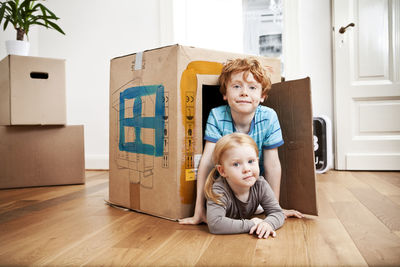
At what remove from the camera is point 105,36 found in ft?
8.89

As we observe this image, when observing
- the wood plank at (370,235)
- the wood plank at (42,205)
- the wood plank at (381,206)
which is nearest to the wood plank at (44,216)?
the wood plank at (42,205)

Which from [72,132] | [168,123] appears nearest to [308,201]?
[168,123]

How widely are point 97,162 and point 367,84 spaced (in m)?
2.06

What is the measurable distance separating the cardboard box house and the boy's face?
3.96 ft

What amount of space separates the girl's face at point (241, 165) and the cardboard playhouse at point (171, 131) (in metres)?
0.19

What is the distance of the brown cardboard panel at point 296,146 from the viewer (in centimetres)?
118

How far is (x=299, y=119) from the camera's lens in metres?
1.22

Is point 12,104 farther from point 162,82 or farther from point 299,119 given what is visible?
point 299,119

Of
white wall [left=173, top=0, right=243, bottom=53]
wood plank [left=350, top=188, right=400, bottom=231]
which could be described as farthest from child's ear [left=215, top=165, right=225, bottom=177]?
white wall [left=173, top=0, right=243, bottom=53]

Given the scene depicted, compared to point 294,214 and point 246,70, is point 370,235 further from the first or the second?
point 246,70

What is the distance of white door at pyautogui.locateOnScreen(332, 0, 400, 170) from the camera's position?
241 centimetres

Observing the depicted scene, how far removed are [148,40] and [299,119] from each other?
1.74 m

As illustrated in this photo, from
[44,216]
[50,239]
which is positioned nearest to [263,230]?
[50,239]

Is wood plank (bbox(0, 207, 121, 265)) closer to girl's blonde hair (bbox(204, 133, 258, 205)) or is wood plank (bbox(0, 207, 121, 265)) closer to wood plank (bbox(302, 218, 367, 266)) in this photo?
girl's blonde hair (bbox(204, 133, 258, 205))
